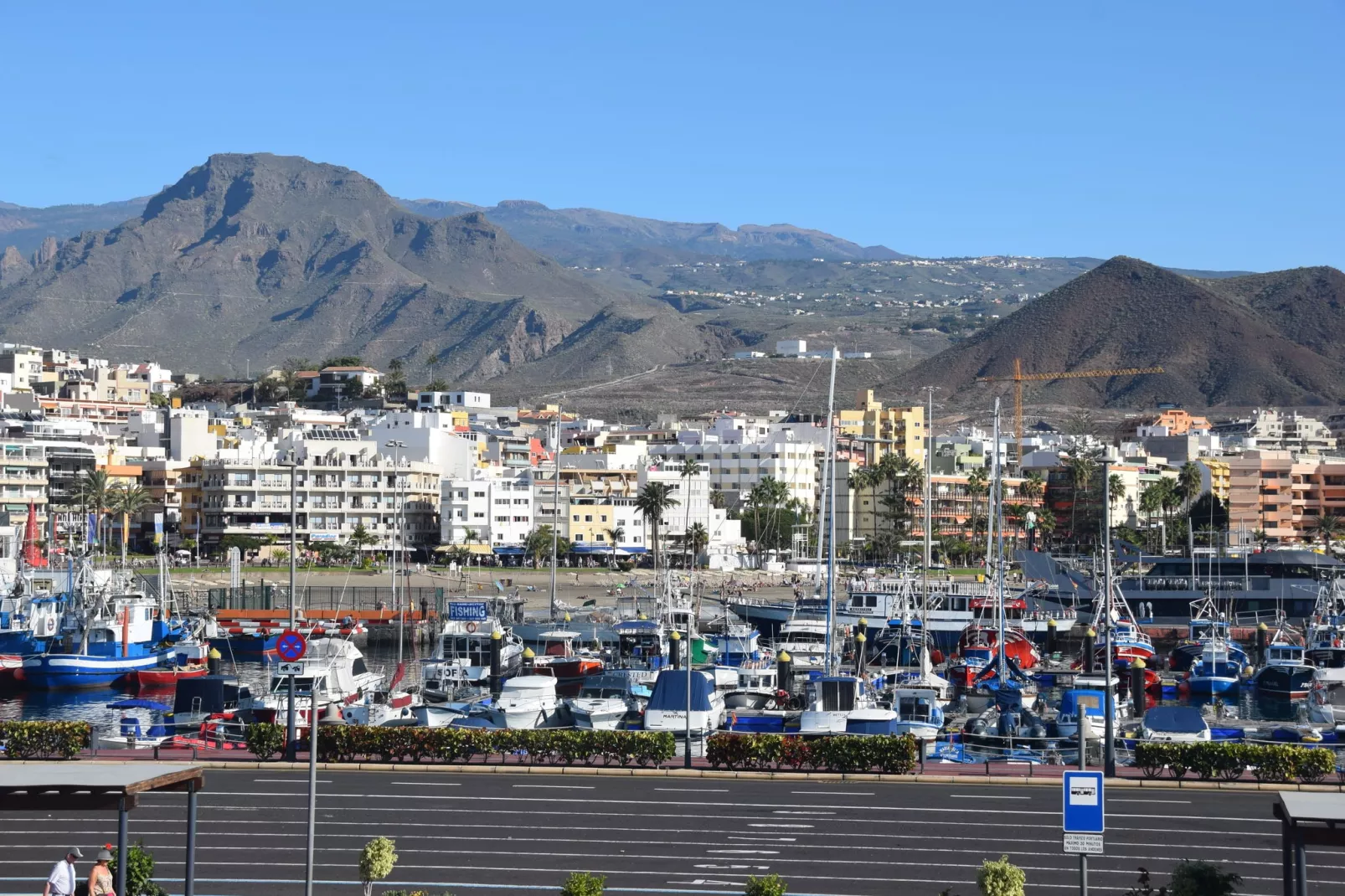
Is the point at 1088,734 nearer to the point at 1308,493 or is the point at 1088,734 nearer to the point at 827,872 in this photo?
the point at 827,872

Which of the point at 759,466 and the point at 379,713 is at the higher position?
the point at 759,466

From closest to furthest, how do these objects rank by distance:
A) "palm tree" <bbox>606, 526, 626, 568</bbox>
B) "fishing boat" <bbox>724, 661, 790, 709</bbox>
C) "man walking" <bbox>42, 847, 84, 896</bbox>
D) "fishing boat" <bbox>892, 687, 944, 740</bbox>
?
"man walking" <bbox>42, 847, 84, 896</bbox>, "fishing boat" <bbox>892, 687, 944, 740</bbox>, "fishing boat" <bbox>724, 661, 790, 709</bbox>, "palm tree" <bbox>606, 526, 626, 568</bbox>

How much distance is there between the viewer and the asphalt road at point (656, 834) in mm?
30094

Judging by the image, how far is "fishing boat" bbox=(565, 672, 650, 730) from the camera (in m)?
52.0

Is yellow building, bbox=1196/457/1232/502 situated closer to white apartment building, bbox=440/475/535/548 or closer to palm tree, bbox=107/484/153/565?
white apartment building, bbox=440/475/535/548

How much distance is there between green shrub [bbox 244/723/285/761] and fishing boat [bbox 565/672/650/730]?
998 centimetres

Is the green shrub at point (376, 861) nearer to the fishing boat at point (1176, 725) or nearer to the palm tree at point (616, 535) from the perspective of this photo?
the fishing boat at point (1176, 725)

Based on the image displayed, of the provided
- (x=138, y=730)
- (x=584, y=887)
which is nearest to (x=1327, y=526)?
(x=138, y=730)

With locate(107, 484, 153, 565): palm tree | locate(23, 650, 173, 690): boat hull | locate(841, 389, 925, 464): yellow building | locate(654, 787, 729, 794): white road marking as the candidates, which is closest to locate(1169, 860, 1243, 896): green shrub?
locate(654, 787, 729, 794): white road marking

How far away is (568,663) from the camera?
2904 inches

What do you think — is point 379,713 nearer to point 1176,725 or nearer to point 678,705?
point 678,705

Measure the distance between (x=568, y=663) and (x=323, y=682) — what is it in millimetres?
14363

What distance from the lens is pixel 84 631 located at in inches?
3086

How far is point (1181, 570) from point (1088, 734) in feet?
247
